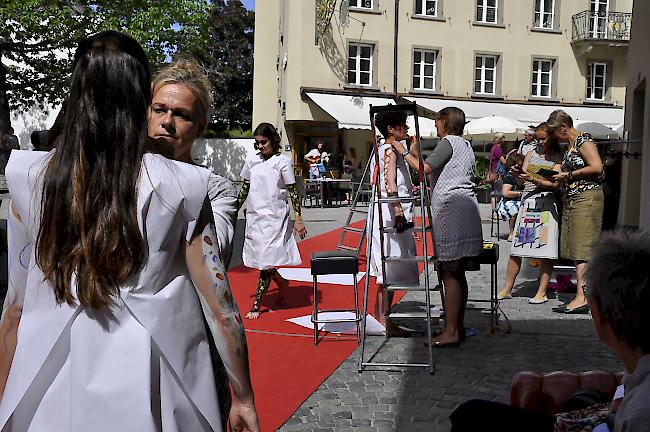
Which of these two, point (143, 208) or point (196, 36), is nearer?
point (143, 208)

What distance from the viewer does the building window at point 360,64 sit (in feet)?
99.7

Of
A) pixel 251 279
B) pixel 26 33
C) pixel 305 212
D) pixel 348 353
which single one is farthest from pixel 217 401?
pixel 26 33

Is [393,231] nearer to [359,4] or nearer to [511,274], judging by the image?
[511,274]

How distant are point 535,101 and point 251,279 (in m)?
25.3

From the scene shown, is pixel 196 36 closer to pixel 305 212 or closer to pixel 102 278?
pixel 305 212

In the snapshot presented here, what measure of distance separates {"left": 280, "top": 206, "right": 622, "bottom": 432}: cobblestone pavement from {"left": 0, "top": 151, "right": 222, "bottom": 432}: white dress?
2.61 metres

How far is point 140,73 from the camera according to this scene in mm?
1931

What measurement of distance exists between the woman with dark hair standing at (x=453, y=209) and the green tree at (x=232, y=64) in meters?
42.8

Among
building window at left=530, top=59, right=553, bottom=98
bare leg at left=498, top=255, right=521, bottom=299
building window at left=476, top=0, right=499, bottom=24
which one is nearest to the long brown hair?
bare leg at left=498, top=255, right=521, bottom=299

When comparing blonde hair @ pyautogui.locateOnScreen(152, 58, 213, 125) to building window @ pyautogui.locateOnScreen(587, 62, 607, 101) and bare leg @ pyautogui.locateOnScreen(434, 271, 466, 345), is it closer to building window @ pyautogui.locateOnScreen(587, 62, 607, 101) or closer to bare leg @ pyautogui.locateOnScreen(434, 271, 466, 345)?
bare leg @ pyautogui.locateOnScreen(434, 271, 466, 345)

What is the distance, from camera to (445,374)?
552cm

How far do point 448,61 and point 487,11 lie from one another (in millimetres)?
2791

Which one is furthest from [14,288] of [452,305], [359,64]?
[359,64]

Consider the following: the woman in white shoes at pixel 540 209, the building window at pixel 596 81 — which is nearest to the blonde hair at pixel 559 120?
the woman in white shoes at pixel 540 209
